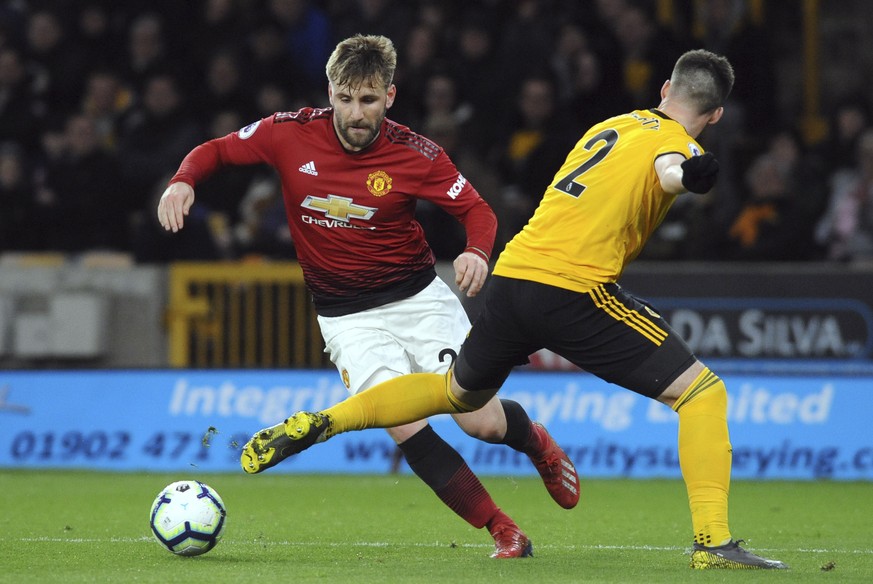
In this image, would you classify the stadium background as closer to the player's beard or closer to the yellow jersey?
the player's beard

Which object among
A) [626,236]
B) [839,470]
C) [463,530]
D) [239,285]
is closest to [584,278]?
[626,236]

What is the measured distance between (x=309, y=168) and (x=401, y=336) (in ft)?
2.75

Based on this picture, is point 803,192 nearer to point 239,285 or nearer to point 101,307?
point 239,285

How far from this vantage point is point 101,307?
1250 centimetres

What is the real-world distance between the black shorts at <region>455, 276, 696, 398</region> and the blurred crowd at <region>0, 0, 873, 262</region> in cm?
629

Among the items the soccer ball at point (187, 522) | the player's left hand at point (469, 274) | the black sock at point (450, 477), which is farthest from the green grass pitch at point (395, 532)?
the player's left hand at point (469, 274)

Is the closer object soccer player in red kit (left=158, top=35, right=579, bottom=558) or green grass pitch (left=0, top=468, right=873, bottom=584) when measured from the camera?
green grass pitch (left=0, top=468, right=873, bottom=584)

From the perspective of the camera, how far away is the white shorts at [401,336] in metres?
6.80

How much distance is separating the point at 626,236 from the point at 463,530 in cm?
231

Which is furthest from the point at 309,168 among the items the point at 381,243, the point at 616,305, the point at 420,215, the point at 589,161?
the point at 420,215

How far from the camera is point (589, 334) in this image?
607cm

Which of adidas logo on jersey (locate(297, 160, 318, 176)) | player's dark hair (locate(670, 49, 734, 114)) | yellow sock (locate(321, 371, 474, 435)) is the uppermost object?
player's dark hair (locate(670, 49, 734, 114))

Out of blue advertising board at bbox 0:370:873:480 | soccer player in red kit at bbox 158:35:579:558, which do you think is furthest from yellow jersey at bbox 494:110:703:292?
blue advertising board at bbox 0:370:873:480

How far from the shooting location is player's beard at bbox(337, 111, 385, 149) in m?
6.66
